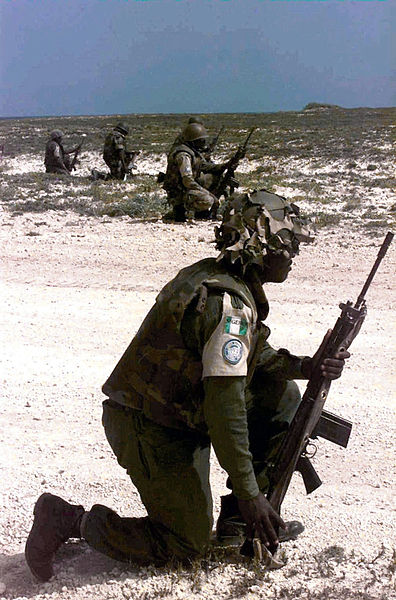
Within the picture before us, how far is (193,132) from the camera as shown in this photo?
43.8ft

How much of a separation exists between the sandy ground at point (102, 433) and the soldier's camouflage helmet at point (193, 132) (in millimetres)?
3213

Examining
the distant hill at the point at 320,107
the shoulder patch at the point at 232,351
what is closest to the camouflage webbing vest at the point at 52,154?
the shoulder patch at the point at 232,351

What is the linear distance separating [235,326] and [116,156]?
17999mm

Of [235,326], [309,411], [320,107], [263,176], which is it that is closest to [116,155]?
[263,176]

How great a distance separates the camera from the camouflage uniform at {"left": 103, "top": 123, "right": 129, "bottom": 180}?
66.9 feet

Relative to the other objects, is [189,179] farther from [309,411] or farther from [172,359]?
[172,359]

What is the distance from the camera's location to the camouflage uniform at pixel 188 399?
2998mm

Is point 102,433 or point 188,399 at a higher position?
point 188,399

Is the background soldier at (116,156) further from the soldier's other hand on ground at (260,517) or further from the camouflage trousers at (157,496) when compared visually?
the soldier's other hand on ground at (260,517)

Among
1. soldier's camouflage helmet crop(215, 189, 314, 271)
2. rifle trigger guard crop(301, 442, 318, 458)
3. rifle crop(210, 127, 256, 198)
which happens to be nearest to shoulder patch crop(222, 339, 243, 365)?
soldier's camouflage helmet crop(215, 189, 314, 271)

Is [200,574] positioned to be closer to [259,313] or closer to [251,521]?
[251,521]

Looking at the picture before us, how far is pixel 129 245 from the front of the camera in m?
11.1

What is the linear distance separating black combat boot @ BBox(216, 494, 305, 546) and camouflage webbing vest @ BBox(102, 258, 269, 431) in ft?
1.96

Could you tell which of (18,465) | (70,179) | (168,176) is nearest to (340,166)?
(70,179)
